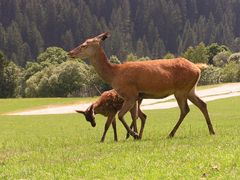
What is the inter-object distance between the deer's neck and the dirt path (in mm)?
29174

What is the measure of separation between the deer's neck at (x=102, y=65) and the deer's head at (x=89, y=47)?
163mm

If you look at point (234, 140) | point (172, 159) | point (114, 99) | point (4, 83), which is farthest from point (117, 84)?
point (4, 83)

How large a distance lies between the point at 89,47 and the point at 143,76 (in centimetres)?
184

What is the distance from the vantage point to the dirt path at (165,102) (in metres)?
46.1

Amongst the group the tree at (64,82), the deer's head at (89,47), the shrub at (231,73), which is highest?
the deer's head at (89,47)

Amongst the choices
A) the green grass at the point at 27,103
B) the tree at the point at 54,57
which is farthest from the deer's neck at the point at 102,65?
the tree at the point at 54,57

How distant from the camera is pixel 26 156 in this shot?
12664 mm

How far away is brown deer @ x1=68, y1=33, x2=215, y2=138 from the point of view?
1431cm

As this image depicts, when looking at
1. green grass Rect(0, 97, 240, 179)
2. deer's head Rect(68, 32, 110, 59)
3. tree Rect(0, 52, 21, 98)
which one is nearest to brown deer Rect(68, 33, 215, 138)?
deer's head Rect(68, 32, 110, 59)

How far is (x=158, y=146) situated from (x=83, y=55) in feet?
13.1

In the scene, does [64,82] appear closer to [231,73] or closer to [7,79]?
[7,79]

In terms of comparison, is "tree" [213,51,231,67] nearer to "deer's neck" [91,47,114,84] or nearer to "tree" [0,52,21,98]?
"tree" [0,52,21,98]

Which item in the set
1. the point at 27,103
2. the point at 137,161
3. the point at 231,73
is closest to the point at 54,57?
the point at 231,73

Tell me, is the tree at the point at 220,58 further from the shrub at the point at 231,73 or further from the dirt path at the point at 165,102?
the dirt path at the point at 165,102
